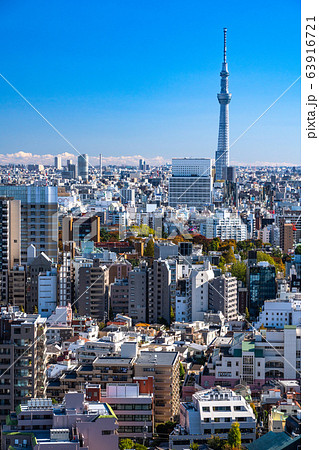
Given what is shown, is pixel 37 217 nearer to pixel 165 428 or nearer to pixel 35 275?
pixel 35 275

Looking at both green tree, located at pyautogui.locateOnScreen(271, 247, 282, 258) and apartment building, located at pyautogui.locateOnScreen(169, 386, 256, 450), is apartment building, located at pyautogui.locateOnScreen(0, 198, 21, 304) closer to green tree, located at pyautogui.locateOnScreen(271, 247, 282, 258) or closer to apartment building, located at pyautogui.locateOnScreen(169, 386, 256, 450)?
green tree, located at pyautogui.locateOnScreen(271, 247, 282, 258)

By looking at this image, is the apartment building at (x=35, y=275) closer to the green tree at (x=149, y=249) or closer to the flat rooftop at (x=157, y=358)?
the green tree at (x=149, y=249)

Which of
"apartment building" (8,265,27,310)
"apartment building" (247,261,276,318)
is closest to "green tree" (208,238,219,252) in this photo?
"apartment building" (247,261,276,318)

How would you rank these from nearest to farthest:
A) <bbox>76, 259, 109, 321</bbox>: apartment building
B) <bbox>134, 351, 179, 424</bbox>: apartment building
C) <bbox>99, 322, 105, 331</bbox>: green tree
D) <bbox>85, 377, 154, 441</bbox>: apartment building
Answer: <bbox>85, 377, 154, 441</bbox>: apartment building, <bbox>134, 351, 179, 424</bbox>: apartment building, <bbox>99, 322, 105, 331</bbox>: green tree, <bbox>76, 259, 109, 321</bbox>: apartment building

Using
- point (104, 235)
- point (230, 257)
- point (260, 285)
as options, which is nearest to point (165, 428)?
point (260, 285)

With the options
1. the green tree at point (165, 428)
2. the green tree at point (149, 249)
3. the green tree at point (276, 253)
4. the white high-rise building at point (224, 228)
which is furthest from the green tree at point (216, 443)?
the white high-rise building at point (224, 228)
